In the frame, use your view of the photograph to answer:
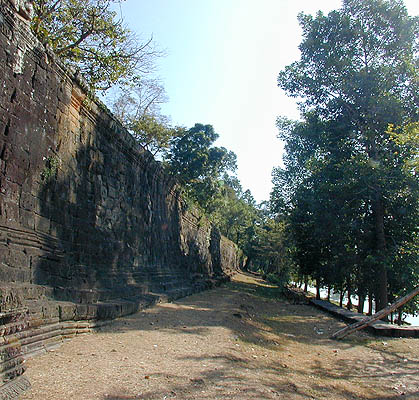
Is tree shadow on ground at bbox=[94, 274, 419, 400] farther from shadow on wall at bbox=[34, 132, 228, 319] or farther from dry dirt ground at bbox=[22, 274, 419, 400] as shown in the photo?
shadow on wall at bbox=[34, 132, 228, 319]

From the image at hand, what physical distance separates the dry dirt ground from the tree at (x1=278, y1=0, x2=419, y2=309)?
5354 mm

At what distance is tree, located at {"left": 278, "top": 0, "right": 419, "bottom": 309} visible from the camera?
1134 cm

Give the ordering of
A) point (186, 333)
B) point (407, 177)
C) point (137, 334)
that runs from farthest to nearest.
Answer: point (407, 177)
point (186, 333)
point (137, 334)

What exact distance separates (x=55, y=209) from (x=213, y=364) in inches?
115

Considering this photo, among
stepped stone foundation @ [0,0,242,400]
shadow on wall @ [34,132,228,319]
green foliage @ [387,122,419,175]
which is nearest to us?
stepped stone foundation @ [0,0,242,400]

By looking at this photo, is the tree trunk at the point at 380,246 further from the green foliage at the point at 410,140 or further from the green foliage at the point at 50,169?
the green foliage at the point at 50,169

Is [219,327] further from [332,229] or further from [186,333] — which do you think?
[332,229]

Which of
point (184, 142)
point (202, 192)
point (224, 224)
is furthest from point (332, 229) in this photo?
point (224, 224)

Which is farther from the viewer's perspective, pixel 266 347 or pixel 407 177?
pixel 407 177

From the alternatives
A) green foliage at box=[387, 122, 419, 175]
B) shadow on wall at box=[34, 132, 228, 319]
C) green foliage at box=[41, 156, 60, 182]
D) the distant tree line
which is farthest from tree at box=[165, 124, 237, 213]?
green foliage at box=[41, 156, 60, 182]

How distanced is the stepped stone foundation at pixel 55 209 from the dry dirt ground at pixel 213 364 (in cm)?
33

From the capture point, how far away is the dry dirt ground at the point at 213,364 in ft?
9.95

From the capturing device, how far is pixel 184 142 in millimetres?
24672

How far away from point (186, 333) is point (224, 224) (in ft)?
108
